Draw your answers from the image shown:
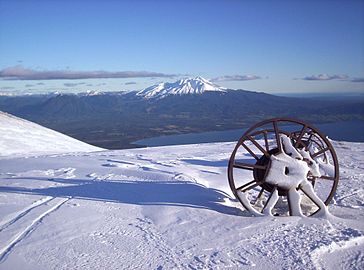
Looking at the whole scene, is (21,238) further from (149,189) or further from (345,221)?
(345,221)

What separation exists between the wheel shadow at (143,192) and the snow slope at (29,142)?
14214 mm

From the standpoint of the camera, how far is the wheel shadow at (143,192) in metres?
9.68

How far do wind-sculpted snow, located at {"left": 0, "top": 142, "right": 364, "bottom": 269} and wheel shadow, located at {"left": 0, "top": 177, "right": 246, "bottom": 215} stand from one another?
0.10 ft

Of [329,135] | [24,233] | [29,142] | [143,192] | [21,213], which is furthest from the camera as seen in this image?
[329,135]

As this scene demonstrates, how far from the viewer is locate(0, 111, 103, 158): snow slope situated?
27875mm

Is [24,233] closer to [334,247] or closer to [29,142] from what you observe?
[334,247]

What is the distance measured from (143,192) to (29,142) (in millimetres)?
25037

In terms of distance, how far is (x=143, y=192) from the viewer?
35.8ft

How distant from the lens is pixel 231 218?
8438 mm

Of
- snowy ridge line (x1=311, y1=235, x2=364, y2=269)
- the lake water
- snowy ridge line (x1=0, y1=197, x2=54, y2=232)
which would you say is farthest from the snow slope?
the lake water

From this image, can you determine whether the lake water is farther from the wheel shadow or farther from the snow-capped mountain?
the snow-capped mountain

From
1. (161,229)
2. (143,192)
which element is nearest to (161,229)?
(161,229)

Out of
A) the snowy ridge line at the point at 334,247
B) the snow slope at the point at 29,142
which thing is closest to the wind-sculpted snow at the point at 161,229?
the snowy ridge line at the point at 334,247

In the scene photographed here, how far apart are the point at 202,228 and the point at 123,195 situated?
3.66 metres
